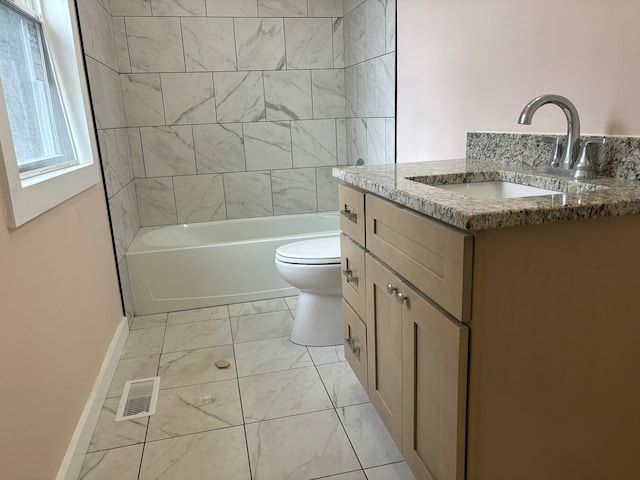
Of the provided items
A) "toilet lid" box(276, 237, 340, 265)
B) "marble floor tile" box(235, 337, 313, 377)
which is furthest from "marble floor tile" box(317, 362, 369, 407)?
"toilet lid" box(276, 237, 340, 265)

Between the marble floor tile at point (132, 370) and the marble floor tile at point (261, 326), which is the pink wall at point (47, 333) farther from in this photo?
the marble floor tile at point (261, 326)

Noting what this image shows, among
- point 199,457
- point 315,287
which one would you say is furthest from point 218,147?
point 199,457

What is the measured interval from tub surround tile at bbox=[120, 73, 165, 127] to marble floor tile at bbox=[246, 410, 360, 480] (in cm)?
230

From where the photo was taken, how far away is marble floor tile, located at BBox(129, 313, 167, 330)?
2.68 m

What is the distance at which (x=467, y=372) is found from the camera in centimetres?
100

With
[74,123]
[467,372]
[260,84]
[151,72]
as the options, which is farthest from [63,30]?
[467,372]

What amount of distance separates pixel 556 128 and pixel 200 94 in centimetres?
246

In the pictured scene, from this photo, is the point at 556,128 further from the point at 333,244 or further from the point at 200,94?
the point at 200,94

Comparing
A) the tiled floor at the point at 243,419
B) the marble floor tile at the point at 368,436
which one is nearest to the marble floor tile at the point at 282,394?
the tiled floor at the point at 243,419

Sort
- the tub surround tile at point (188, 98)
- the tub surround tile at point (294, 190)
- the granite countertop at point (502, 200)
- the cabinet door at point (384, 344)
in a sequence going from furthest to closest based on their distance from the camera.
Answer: the tub surround tile at point (294, 190) → the tub surround tile at point (188, 98) → the cabinet door at point (384, 344) → the granite countertop at point (502, 200)

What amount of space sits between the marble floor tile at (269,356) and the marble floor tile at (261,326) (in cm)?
7

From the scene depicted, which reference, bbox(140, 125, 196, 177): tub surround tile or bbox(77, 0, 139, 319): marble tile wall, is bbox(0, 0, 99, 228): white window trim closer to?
bbox(77, 0, 139, 319): marble tile wall

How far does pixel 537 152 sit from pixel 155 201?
2.61 m

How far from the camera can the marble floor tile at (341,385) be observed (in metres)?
1.89
